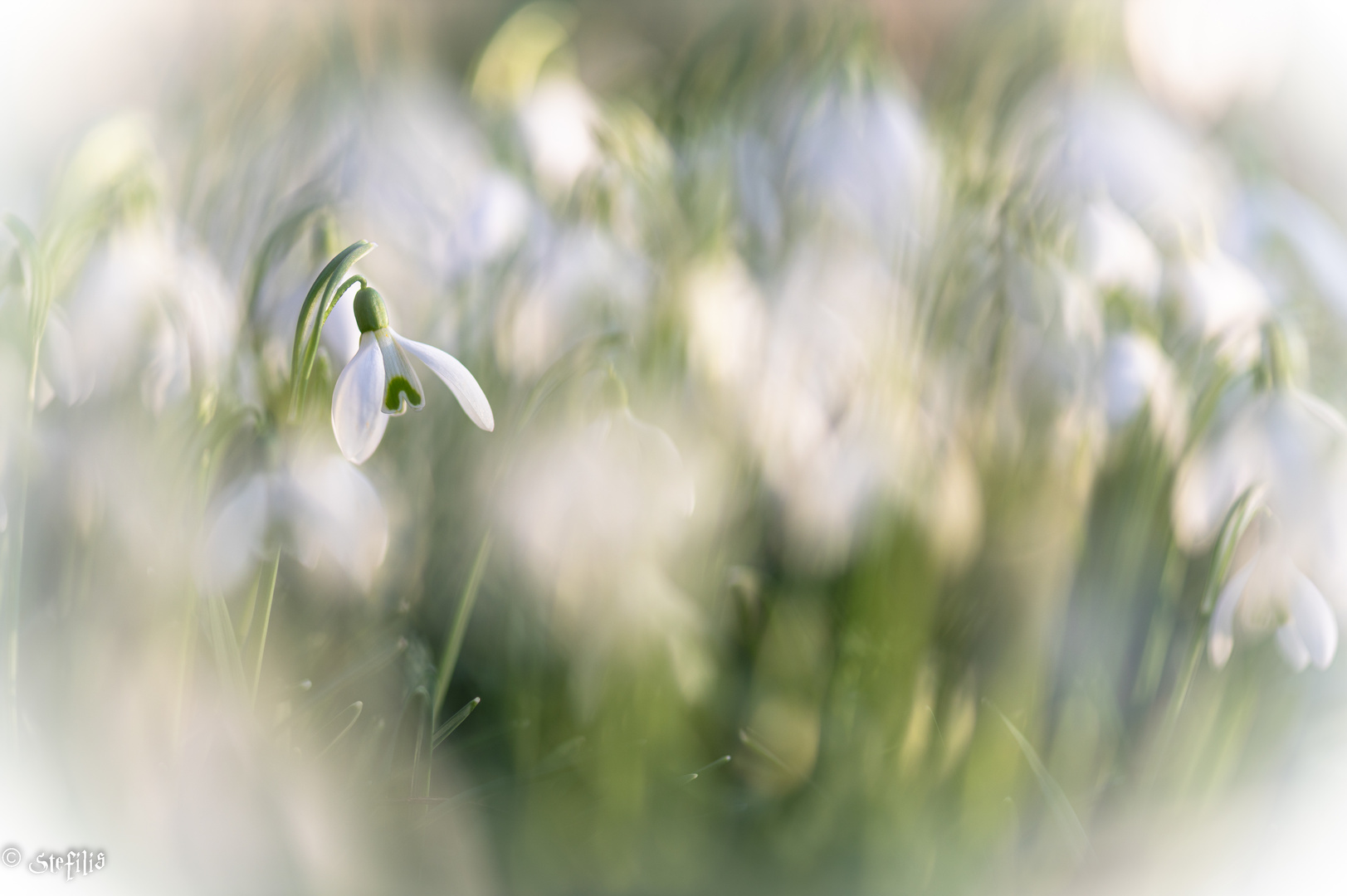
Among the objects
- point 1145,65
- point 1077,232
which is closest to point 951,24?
point 1145,65

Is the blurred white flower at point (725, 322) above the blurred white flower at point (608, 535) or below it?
above

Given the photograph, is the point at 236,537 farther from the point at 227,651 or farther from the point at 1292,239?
the point at 1292,239

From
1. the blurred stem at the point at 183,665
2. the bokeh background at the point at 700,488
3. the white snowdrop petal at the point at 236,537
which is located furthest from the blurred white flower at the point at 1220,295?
the blurred stem at the point at 183,665

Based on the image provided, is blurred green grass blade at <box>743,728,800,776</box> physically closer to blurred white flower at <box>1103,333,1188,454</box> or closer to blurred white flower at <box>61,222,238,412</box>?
blurred white flower at <box>1103,333,1188,454</box>

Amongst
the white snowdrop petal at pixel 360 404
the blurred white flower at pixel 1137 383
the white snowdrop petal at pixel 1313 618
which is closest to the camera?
the white snowdrop petal at pixel 360 404

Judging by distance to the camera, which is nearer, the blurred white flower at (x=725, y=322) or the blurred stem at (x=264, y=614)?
the blurred stem at (x=264, y=614)

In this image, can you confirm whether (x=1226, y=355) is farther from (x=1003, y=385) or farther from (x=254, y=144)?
(x=254, y=144)

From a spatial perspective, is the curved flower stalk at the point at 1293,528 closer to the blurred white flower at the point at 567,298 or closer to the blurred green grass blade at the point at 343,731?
the blurred white flower at the point at 567,298

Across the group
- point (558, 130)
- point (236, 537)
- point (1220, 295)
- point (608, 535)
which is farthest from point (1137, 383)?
point (236, 537)
